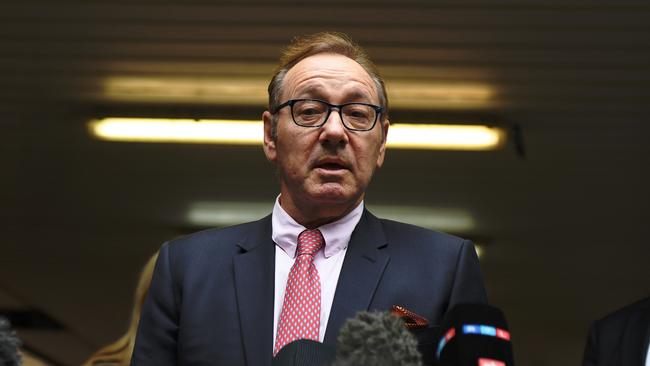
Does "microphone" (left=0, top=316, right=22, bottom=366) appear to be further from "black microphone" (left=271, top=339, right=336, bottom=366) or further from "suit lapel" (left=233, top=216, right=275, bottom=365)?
"suit lapel" (left=233, top=216, right=275, bottom=365)

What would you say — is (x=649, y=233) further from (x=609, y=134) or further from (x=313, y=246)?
(x=313, y=246)

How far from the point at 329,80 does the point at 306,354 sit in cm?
94

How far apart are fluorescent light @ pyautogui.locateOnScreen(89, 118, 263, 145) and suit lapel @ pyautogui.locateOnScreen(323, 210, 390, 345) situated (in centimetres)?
543

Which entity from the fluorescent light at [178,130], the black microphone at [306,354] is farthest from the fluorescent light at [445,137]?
the black microphone at [306,354]

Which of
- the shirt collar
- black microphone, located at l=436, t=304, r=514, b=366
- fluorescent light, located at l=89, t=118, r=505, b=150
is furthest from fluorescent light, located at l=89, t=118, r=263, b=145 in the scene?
black microphone, located at l=436, t=304, r=514, b=366

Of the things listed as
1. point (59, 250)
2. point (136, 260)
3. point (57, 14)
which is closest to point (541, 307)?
point (136, 260)

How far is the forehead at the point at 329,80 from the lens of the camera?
237 centimetres

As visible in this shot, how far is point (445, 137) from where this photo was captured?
26.1 feet

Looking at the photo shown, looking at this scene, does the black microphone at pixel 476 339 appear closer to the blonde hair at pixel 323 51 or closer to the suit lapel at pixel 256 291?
the suit lapel at pixel 256 291

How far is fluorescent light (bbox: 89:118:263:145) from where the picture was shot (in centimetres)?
787

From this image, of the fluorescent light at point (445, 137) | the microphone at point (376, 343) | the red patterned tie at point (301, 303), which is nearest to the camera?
the microphone at point (376, 343)

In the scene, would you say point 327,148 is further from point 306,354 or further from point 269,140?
point 306,354

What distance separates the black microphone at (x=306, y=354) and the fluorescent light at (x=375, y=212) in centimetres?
839

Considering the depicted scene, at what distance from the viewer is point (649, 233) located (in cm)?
1006
